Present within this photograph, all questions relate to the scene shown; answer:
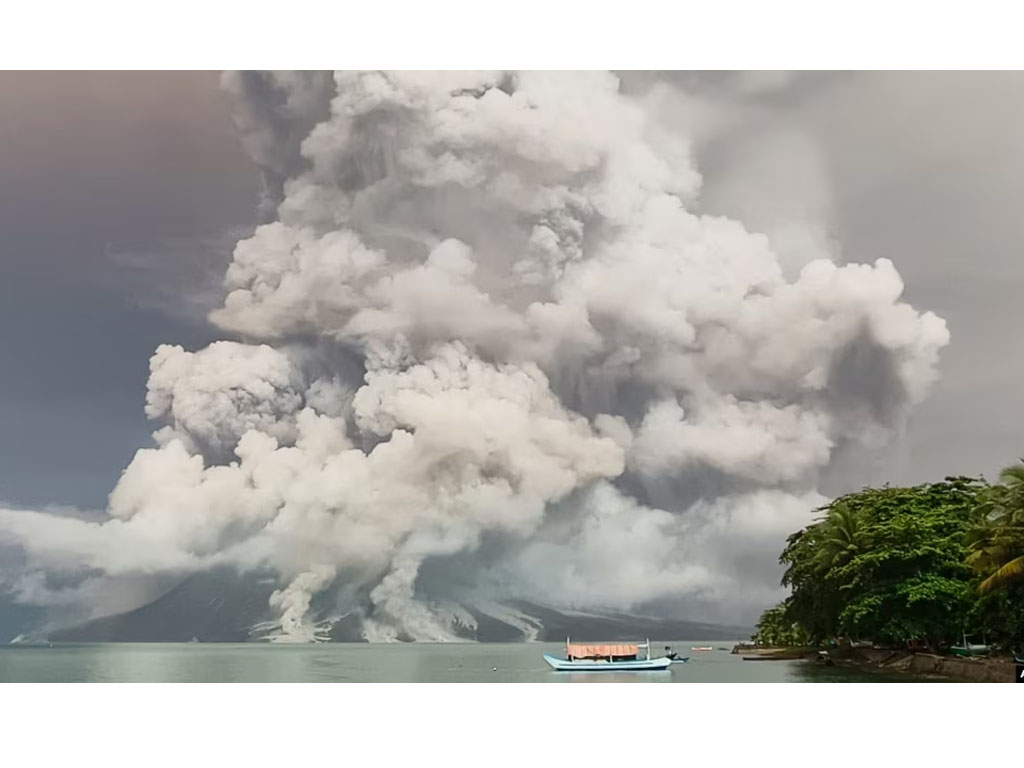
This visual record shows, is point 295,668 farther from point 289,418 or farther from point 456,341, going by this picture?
point 456,341

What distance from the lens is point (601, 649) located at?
25.8 metres

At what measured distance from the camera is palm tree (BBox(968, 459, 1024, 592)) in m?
15.0

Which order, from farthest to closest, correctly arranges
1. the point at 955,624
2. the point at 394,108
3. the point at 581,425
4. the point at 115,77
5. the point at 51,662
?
the point at 51,662 → the point at 581,425 → the point at 394,108 → the point at 115,77 → the point at 955,624

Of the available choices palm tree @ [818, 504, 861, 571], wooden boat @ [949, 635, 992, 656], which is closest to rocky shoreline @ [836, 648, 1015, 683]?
wooden boat @ [949, 635, 992, 656]

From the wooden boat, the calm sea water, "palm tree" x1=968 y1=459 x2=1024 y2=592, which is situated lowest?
the calm sea water

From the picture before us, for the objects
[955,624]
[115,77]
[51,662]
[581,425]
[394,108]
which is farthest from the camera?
[51,662]

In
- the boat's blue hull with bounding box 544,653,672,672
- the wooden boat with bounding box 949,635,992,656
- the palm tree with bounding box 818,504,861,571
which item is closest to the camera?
the wooden boat with bounding box 949,635,992,656

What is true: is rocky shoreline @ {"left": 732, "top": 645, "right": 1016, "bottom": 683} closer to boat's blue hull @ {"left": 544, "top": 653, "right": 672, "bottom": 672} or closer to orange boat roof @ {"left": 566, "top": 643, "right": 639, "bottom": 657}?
boat's blue hull @ {"left": 544, "top": 653, "right": 672, "bottom": 672}

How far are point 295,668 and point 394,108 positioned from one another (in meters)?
13.4

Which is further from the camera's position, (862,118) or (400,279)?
(400,279)

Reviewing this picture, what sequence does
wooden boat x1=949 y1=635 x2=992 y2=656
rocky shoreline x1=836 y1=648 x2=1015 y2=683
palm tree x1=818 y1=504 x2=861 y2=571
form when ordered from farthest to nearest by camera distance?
palm tree x1=818 y1=504 x2=861 y2=571, wooden boat x1=949 y1=635 x2=992 y2=656, rocky shoreline x1=836 y1=648 x2=1015 y2=683

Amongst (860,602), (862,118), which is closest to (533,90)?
(862,118)

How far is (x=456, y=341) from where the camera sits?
2639 centimetres

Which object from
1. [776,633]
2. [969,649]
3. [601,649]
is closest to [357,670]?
[601,649]
